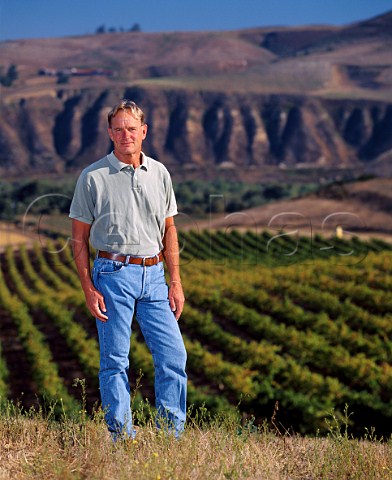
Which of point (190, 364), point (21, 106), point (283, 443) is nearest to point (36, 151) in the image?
point (21, 106)

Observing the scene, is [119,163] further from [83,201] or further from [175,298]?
[175,298]

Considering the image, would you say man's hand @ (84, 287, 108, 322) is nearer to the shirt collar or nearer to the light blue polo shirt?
the light blue polo shirt

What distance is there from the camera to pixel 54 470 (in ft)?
14.5

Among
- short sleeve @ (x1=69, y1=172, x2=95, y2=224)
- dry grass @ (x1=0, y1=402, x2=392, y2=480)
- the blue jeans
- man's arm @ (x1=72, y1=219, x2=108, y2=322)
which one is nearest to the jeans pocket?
the blue jeans

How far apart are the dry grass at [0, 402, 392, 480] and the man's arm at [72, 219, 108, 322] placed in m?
0.69

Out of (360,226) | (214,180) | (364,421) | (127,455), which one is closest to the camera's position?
(127,455)

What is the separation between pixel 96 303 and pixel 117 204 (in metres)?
0.66

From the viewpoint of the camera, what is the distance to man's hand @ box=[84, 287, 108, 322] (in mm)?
5227

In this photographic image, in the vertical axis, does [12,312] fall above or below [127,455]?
below

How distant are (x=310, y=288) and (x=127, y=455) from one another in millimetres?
23821

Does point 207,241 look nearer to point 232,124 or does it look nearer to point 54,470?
point 54,470

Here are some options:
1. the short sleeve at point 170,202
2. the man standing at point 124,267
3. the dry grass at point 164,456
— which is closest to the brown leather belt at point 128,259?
the man standing at point 124,267

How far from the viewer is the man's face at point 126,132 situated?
17.3ft

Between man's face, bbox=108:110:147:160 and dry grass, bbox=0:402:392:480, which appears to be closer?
dry grass, bbox=0:402:392:480
